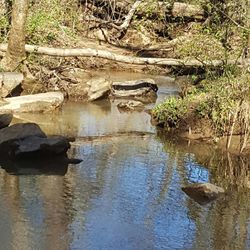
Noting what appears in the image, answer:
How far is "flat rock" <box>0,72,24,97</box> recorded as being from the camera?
40.2 feet

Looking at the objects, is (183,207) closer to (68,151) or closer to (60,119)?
(68,151)

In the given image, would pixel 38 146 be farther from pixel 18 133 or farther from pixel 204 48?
pixel 204 48

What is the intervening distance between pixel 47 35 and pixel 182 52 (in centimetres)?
364

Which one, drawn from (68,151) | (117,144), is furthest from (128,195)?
(117,144)

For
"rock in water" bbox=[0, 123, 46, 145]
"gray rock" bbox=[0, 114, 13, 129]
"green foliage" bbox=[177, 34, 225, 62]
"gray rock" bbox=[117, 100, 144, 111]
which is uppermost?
"green foliage" bbox=[177, 34, 225, 62]

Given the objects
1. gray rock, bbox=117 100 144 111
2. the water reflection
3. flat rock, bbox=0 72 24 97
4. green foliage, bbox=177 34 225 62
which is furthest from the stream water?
gray rock, bbox=117 100 144 111

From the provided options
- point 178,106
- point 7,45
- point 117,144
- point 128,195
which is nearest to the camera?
point 128,195

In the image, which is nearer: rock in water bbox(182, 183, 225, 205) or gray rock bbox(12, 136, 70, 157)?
rock in water bbox(182, 183, 225, 205)

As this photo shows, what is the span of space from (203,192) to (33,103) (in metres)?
5.26

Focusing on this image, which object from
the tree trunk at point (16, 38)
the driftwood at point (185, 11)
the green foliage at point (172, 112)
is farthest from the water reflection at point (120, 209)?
the driftwood at point (185, 11)

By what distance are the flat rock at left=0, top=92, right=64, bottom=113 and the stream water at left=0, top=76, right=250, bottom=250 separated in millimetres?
1003

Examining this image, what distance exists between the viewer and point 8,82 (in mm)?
12406

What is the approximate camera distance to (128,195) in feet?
25.1

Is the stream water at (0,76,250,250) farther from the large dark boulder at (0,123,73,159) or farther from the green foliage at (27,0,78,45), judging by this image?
the green foliage at (27,0,78,45)
